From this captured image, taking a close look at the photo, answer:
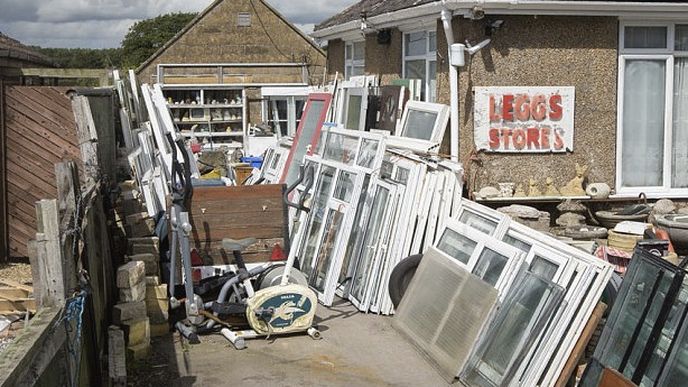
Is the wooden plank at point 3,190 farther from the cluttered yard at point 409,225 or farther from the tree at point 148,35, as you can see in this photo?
the tree at point 148,35

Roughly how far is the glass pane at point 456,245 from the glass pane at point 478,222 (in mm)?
204

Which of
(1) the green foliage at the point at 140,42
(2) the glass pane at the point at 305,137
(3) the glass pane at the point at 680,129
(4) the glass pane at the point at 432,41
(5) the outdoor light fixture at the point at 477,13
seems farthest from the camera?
(1) the green foliage at the point at 140,42

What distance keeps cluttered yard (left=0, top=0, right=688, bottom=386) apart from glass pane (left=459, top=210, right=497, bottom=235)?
28mm

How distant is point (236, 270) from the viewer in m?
8.51

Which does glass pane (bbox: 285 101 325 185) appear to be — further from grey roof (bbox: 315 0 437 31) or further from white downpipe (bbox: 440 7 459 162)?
white downpipe (bbox: 440 7 459 162)

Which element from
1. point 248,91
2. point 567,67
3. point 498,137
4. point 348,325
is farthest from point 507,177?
point 248,91

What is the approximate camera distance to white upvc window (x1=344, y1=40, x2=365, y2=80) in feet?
47.6

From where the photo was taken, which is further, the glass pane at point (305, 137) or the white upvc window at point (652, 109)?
the glass pane at point (305, 137)

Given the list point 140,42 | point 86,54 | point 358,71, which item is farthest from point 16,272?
point 86,54

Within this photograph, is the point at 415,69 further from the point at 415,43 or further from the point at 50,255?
the point at 50,255

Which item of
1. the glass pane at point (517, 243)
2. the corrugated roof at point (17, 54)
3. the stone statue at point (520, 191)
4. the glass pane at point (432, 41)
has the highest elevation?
the corrugated roof at point (17, 54)

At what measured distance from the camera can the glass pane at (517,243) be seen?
7062 millimetres

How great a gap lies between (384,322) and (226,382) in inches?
84.6

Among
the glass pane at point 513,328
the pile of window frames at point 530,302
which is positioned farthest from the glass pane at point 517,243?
the glass pane at point 513,328
